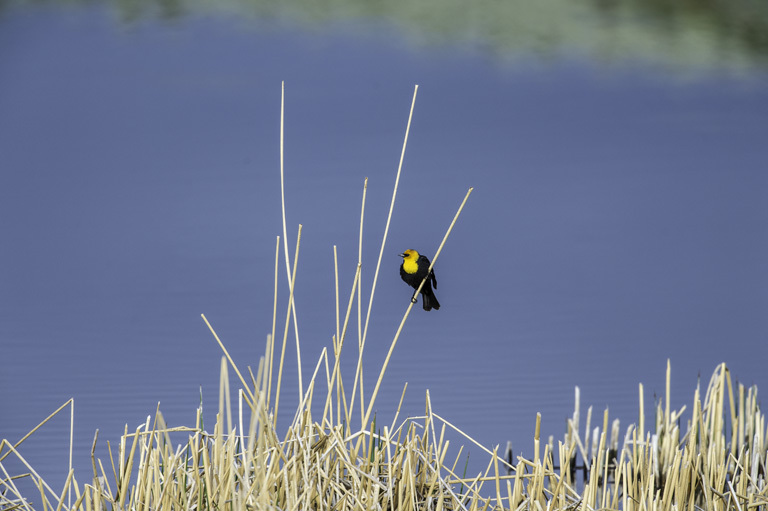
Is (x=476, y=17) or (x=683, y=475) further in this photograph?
(x=476, y=17)

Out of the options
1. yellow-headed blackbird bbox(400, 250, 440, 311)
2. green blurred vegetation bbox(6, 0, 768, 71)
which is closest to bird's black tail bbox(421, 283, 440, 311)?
yellow-headed blackbird bbox(400, 250, 440, 311)

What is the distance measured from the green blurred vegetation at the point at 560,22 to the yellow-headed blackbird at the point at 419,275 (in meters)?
7.88

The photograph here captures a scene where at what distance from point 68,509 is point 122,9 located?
10.2 metres

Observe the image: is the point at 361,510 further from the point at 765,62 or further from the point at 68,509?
the point at 765,62

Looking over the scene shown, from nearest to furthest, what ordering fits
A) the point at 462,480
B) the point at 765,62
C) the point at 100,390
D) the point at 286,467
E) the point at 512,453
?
the point at 286,467 → the point at 462,480 → the point at 512,453 → the point at 100,390 → the point at 765,62

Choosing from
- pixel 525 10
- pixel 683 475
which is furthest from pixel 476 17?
pixel 683 475

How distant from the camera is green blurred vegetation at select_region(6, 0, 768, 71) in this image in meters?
11.7

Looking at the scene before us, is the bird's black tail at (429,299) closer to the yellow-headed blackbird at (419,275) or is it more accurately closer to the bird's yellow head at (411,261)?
the yellow-headed blackbird at (419,275)

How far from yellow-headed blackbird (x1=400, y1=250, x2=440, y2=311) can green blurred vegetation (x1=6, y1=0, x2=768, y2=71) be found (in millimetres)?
7882

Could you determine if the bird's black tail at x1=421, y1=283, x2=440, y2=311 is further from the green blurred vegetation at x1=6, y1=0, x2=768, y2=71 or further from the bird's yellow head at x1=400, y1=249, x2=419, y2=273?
the green blurred vegetation at x1=6, y1=0, x2=768, y2=71

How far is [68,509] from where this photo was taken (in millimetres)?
3109

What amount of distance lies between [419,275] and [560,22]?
8.99m

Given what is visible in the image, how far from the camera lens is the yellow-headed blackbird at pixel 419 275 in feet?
13.4

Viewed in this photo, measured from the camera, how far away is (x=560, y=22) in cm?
1211
